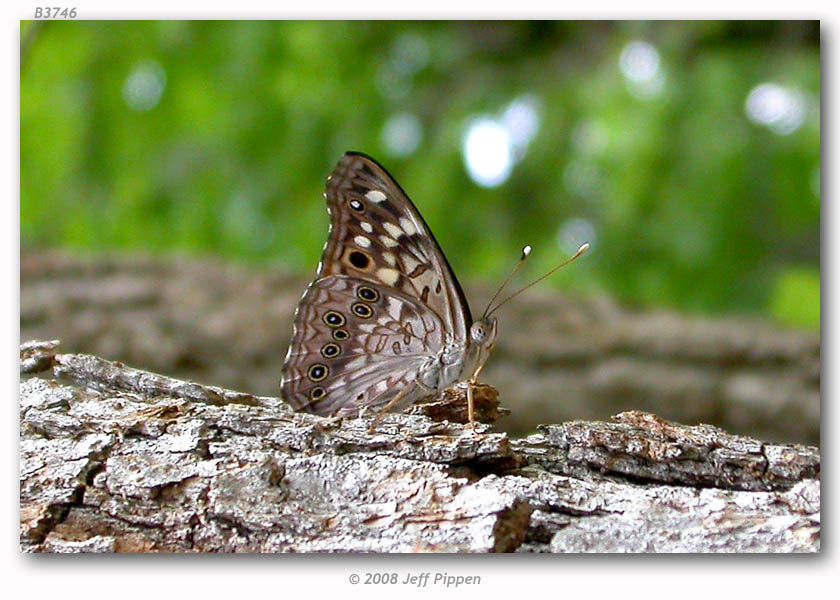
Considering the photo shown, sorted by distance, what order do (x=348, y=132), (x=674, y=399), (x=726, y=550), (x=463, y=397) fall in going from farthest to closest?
(x=348, y=132)
(x=674, y=399)
(x=463, y=397)
(x=726, y=550)

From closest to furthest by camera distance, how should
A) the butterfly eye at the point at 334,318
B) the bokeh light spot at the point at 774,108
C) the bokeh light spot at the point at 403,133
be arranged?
the butterfly eye at the point at 334,318, the bokeh light spot at the point at 774,108, the bokeh light spot at the point at 403,133

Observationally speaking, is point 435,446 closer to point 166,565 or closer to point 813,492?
point 166,565

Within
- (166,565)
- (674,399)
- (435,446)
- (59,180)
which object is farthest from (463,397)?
(59,180)

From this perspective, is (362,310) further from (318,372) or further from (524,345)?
(524,345)

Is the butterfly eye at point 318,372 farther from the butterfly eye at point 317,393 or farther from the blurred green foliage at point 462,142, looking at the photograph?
the blurred green foliage at point 462,142

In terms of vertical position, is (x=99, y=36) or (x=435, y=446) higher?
(x=99, y=36)

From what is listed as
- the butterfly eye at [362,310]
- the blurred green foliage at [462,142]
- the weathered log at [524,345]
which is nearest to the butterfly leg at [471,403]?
the butterfly eye at [362,310]

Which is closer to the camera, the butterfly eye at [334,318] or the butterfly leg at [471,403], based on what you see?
the butterfly leg at [471,403]
